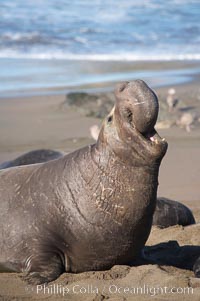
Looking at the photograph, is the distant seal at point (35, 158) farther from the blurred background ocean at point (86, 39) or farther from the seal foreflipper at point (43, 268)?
the blurred background ocean at point (86, 39)

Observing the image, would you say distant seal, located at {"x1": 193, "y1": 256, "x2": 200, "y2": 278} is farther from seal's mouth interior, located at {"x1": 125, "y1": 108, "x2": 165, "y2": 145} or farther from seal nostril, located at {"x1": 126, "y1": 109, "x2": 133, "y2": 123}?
seal nostril, located at {"x1": 126, "y1": 109, "x2": 133, "y2": 123}

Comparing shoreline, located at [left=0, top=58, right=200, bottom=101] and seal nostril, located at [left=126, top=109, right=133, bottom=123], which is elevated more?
seal nostril, located at [left=126, top=109, right=133, bottom=123]

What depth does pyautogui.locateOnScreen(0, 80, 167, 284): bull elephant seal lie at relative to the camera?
5.15 meters

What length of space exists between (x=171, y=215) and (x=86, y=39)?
15.4 m

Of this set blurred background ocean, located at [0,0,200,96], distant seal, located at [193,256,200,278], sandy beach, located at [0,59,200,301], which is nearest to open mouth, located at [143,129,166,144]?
sandy beach, located at [0,59,200,301]

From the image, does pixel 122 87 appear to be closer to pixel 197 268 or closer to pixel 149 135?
pixel 149 135

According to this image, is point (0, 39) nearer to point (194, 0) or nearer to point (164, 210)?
point (194, 0)

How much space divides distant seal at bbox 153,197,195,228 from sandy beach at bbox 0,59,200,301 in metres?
0.25

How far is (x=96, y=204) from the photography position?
5309mm

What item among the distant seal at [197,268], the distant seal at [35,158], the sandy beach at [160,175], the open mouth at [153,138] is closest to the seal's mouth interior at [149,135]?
the open mouth at [153,138]

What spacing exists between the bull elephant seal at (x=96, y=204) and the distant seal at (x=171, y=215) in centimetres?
201

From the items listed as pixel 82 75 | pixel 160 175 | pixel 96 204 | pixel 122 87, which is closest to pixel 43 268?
pixel 96 204

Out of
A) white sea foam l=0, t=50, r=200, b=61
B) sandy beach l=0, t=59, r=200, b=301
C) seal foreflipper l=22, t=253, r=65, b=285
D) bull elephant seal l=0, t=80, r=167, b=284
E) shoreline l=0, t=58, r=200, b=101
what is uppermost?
bull elephant seal l=0, t=80, r=167, b=284

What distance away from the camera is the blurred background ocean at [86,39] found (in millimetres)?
17009
